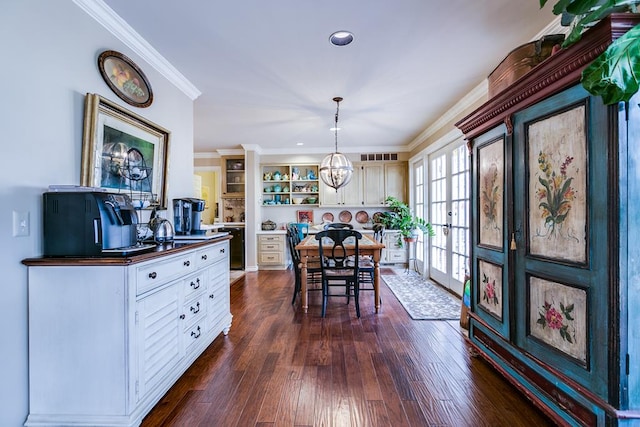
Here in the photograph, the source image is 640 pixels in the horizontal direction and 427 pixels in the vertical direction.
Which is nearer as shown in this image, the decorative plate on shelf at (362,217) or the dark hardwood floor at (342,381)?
the dark hardwood floor at (342,381)

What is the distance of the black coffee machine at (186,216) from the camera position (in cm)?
274

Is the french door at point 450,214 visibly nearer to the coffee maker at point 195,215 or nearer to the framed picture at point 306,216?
the framed picture at point 306,216

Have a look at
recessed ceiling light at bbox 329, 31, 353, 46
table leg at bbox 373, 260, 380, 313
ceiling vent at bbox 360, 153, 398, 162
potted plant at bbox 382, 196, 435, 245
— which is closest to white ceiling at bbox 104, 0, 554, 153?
recessed ceiling light at bbox 329, 31, 353, 46

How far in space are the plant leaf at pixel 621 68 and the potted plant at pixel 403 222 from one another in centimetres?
397

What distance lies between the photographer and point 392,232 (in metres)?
6.07

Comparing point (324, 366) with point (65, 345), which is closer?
point (65, 345)

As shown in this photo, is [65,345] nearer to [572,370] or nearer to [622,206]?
[572,370]

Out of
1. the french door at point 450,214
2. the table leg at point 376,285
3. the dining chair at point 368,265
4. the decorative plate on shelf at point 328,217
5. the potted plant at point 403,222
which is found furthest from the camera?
the decorative plate on shelf at point 328,217

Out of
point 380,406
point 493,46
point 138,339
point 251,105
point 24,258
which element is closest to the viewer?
point 24,258

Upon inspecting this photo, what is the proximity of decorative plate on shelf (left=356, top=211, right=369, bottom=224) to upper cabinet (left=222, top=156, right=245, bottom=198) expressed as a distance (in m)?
2.51

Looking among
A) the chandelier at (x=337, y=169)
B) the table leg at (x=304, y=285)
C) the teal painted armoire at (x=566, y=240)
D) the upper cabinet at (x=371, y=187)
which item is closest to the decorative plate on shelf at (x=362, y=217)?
the upper cabinet at (x=371, y=187)

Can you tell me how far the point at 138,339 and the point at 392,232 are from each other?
200 inches

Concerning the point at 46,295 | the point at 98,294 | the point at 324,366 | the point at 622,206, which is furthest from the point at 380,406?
the point at 46,295

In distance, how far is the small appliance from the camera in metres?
1.57
